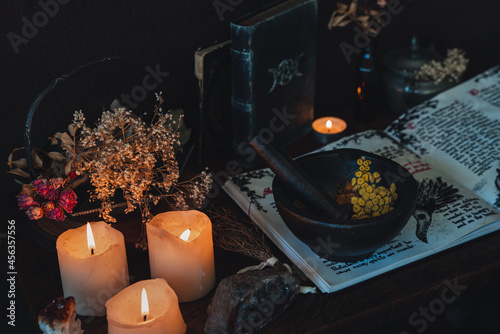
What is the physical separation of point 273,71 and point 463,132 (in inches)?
21.3

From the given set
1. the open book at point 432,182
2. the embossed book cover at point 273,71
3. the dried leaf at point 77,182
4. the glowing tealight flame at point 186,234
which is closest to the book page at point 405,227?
the open book at point 432,182

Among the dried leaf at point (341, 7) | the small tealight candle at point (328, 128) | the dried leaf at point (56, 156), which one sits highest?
the dried leaf at point (341, 7)

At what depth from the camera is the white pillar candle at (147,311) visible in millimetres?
866

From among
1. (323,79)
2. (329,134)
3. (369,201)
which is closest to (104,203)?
(369,201)

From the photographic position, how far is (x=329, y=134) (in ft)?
4.77

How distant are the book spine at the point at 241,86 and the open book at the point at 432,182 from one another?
3.8 inches

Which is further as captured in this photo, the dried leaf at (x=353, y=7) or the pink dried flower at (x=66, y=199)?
the dried leaf at (x=353, y=7)

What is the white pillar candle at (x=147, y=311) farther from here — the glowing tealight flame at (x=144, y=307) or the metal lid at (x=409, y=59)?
the metal lid at (x=409, y=59)

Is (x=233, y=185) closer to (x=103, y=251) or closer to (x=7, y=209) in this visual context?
(x=103, y=251)

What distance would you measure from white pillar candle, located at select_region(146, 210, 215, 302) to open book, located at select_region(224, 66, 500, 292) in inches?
7.5

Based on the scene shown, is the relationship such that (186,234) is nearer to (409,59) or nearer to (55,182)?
(55,182)

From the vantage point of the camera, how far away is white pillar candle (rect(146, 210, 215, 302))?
0.97 metres

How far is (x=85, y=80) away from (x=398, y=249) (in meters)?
0.78

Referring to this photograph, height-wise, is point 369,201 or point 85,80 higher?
point 85,80
